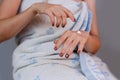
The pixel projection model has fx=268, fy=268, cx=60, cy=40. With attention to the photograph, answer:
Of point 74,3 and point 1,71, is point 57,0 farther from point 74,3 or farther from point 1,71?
point 1,71

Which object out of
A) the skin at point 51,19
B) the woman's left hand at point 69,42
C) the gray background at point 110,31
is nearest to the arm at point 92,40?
the skin at point 51,19

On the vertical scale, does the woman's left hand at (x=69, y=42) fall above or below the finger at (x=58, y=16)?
below

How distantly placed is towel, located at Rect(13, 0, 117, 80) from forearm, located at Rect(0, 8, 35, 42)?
0.05 meters

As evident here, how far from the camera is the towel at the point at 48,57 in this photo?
0.70m

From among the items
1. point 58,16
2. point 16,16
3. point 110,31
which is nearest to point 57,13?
point 58,16

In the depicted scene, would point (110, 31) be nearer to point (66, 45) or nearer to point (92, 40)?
point (92, 40)

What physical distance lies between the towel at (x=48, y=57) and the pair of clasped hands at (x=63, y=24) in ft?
0.17

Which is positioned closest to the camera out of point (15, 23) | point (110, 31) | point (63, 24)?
point (63, 24)

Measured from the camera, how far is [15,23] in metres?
0.74

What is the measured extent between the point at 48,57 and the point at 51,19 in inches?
5.4

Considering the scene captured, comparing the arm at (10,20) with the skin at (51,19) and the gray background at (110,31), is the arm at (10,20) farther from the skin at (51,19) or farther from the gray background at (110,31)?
the gray background at (110,31)

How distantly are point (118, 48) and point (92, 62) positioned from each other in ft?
1.75

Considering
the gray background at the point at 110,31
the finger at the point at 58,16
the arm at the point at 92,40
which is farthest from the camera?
the gray background at the point at 110,31

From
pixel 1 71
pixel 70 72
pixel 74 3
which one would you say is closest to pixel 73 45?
pixel 70 72
